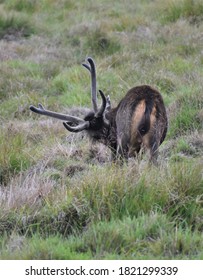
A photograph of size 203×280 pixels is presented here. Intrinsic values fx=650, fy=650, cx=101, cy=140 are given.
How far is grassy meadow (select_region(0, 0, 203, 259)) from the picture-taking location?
4906mm

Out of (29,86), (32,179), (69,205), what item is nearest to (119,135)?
(32,179)

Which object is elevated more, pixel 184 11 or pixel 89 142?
pixel 184 11

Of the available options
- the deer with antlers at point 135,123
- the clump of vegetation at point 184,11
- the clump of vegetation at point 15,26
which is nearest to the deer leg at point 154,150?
the deer with antlers at point 135,123

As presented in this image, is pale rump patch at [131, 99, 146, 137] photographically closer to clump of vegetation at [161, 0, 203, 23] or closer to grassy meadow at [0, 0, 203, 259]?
grassy meadow at [0, 0, 203, 259]

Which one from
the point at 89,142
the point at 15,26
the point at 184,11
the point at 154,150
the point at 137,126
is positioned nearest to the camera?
the point at 137,126

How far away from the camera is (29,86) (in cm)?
1119

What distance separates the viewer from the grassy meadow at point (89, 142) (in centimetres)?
491

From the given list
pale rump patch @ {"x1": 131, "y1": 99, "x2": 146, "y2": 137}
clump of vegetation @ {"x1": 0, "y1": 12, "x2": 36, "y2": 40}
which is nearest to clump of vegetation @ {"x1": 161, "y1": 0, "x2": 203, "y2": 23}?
clump of vegetation @ {"x1": 0, "y1": 12, "x2": 36, "y2": 40}

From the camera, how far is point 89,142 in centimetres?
782

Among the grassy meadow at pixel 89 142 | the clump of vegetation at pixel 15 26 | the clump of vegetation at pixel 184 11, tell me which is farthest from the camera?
the clump of vegetation at pixel 15 26

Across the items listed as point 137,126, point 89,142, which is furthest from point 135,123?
point 89,142

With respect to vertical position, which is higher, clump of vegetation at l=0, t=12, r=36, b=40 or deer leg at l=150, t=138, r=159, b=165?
deer leg at l=150, t=138, r=159, b=165

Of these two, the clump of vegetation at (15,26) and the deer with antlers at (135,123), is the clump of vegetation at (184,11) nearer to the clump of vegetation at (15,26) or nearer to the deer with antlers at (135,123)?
the clump of vegetation at (15,26)

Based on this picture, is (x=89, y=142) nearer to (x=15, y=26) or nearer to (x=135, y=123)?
(x=135, y=123)
